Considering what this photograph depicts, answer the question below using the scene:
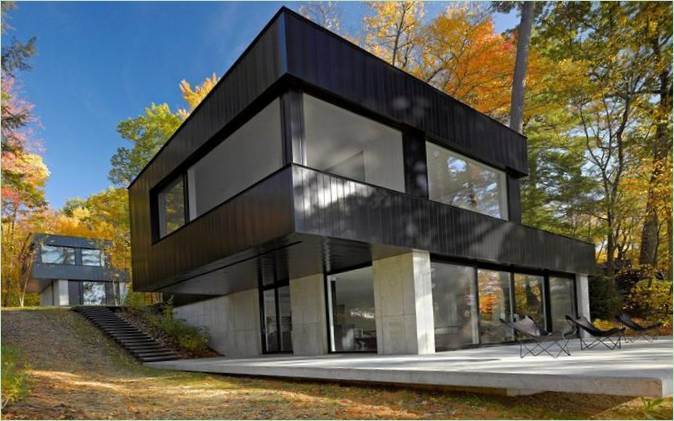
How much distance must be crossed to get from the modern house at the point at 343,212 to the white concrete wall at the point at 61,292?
21142 mm

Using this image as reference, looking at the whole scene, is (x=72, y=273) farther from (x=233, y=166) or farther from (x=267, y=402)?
(x=267, y=402)

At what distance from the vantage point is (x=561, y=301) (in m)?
15.7

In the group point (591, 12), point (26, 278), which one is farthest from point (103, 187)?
point (591, 12)

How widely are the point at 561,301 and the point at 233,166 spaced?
11.0 meters

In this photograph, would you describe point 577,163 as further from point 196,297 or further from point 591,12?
point 196,297

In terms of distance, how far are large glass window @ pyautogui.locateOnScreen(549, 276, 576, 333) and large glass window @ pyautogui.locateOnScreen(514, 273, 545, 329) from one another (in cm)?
56

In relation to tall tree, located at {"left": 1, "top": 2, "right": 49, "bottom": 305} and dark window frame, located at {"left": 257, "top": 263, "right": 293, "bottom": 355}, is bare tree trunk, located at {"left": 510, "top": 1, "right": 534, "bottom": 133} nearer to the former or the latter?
dark window frame, located at {"left": 257, "top": 263, "right": 293, "bottom": 355}

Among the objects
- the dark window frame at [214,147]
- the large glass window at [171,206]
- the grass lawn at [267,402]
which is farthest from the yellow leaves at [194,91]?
the grass lawn at [267,402]

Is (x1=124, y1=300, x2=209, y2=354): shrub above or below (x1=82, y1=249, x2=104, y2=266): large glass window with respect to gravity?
below

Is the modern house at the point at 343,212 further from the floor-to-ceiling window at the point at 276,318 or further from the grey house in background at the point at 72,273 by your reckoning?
the grey house in background at the point at 72,273

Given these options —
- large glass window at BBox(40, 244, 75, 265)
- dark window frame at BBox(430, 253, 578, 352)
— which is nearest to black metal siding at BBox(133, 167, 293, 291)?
dark window frame at BBox(430, 253, 578, 352)

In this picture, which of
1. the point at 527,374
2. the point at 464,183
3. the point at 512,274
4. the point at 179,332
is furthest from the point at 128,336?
the point at 527,374

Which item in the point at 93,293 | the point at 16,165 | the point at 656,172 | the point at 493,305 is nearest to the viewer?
the point at 493,305

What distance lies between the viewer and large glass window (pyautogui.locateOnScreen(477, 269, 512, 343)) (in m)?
12.2
